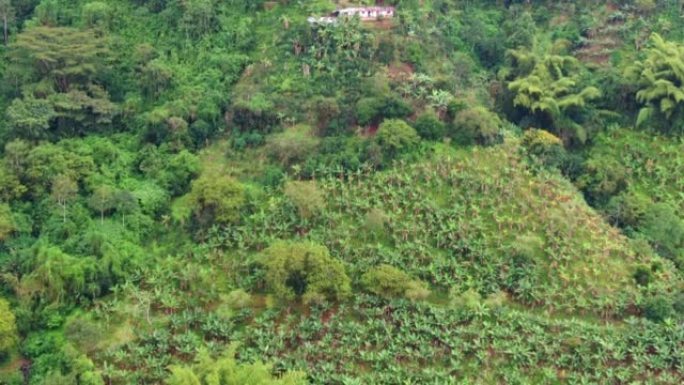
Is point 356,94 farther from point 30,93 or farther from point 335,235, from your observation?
point 30,93

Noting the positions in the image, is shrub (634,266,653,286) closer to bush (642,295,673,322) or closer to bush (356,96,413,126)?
bush (642,295,673,322)

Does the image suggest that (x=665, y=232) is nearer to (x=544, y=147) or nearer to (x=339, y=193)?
(x=544, y=147)

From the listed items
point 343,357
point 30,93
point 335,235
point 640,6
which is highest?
point 640,6

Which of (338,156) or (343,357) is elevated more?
(338,156)

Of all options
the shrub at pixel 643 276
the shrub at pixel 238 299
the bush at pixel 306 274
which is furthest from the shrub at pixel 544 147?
the shrub at pixel 238 299

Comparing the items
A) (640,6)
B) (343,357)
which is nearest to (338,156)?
(343,357)

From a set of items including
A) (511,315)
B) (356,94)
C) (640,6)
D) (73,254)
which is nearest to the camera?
(511,315)
